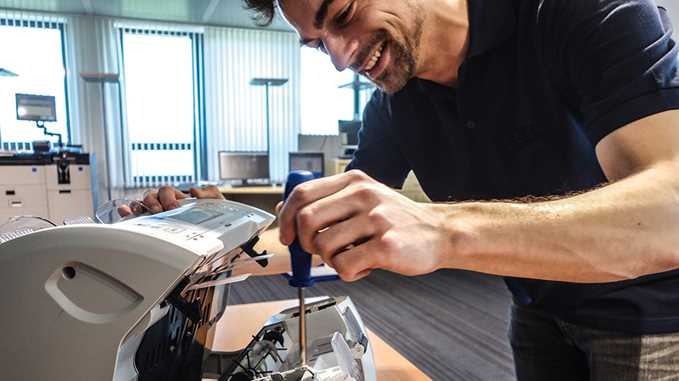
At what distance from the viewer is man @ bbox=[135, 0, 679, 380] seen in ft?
1.22

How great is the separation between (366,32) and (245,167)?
385cm

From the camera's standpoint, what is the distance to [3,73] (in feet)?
13.7

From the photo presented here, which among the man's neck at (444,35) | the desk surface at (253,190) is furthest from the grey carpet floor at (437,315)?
the man's neck at (444,35)

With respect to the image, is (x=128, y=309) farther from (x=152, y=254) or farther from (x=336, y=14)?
(x=336, y=14)

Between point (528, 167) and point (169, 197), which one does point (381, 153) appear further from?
point (169, 197)

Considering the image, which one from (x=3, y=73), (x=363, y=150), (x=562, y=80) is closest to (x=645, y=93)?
(x=562, y=80)

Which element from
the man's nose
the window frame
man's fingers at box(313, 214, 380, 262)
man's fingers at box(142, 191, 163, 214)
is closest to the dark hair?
the man's nose

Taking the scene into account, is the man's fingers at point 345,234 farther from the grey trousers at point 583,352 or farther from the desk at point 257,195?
the desk at point 257,195

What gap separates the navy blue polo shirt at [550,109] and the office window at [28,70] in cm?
530

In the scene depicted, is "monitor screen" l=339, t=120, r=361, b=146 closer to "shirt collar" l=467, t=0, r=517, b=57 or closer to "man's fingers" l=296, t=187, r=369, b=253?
"shirt collar" l=467, t=0, r=517, b=57

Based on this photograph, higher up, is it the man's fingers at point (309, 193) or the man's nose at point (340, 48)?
the man's nose at point (340, 48)


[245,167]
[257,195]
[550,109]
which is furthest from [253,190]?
[550,109]

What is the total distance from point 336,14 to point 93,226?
53 centimetres

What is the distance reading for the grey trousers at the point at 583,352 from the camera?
725 mm
